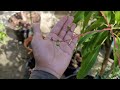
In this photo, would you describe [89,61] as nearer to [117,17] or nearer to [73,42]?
[73,42]

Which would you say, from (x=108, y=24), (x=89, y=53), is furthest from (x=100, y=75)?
(x=108, y=24)

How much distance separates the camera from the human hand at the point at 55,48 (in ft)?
4.35

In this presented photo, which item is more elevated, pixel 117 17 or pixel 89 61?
pixel 117 17

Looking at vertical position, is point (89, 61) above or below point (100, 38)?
below

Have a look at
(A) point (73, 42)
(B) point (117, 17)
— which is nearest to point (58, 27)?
(A) point (73, 42)

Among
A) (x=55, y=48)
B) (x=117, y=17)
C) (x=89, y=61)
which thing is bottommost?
(x=89, y=61)

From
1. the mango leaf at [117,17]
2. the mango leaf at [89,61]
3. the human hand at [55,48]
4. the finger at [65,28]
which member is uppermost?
the mango leaf at [117,17]

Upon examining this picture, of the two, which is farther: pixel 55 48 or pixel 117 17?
pixel 117 17

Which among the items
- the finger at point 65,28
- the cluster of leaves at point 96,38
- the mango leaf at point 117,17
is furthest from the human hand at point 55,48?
the mango leaf at point 117,17

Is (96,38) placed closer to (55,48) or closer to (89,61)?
(89,61)

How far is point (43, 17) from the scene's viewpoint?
138 inches

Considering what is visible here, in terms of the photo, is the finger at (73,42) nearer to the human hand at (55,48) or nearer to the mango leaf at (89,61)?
the human hand at (55,48)

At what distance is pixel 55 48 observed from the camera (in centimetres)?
147

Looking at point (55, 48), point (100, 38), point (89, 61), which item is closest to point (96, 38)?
point (100, 38)
